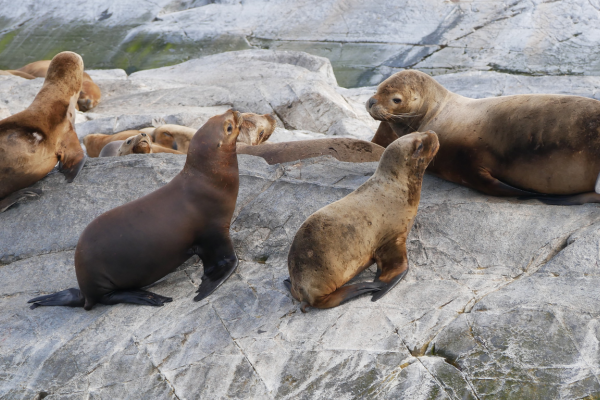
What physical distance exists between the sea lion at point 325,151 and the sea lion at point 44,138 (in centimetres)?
215

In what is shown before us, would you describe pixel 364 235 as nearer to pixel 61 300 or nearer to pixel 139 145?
pixel 61 300

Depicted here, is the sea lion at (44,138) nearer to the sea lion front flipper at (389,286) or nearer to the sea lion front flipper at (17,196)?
the sea lion front flipper at (17,196)

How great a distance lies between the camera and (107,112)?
10.9 m

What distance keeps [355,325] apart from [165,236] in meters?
1.66

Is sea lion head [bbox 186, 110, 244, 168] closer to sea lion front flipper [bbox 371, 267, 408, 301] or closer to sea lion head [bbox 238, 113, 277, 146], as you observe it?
sea lion front flipper [bbox 371, 267, 408, 301]

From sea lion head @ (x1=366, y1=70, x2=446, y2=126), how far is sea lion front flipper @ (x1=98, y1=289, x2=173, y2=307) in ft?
9.27

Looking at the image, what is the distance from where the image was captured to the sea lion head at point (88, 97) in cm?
1116

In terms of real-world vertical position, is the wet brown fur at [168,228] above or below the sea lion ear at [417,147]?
below

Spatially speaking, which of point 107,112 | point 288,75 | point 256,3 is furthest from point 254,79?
point 256,3

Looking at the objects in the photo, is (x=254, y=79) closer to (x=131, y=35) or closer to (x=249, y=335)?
(x=131, y=35)

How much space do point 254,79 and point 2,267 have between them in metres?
7.22

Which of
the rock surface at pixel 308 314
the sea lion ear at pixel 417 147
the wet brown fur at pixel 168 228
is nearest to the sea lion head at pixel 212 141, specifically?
the wet brown fur at pixel 168 228

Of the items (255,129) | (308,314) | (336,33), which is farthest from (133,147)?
(336,33)

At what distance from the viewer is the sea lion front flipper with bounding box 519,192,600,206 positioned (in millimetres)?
4801
